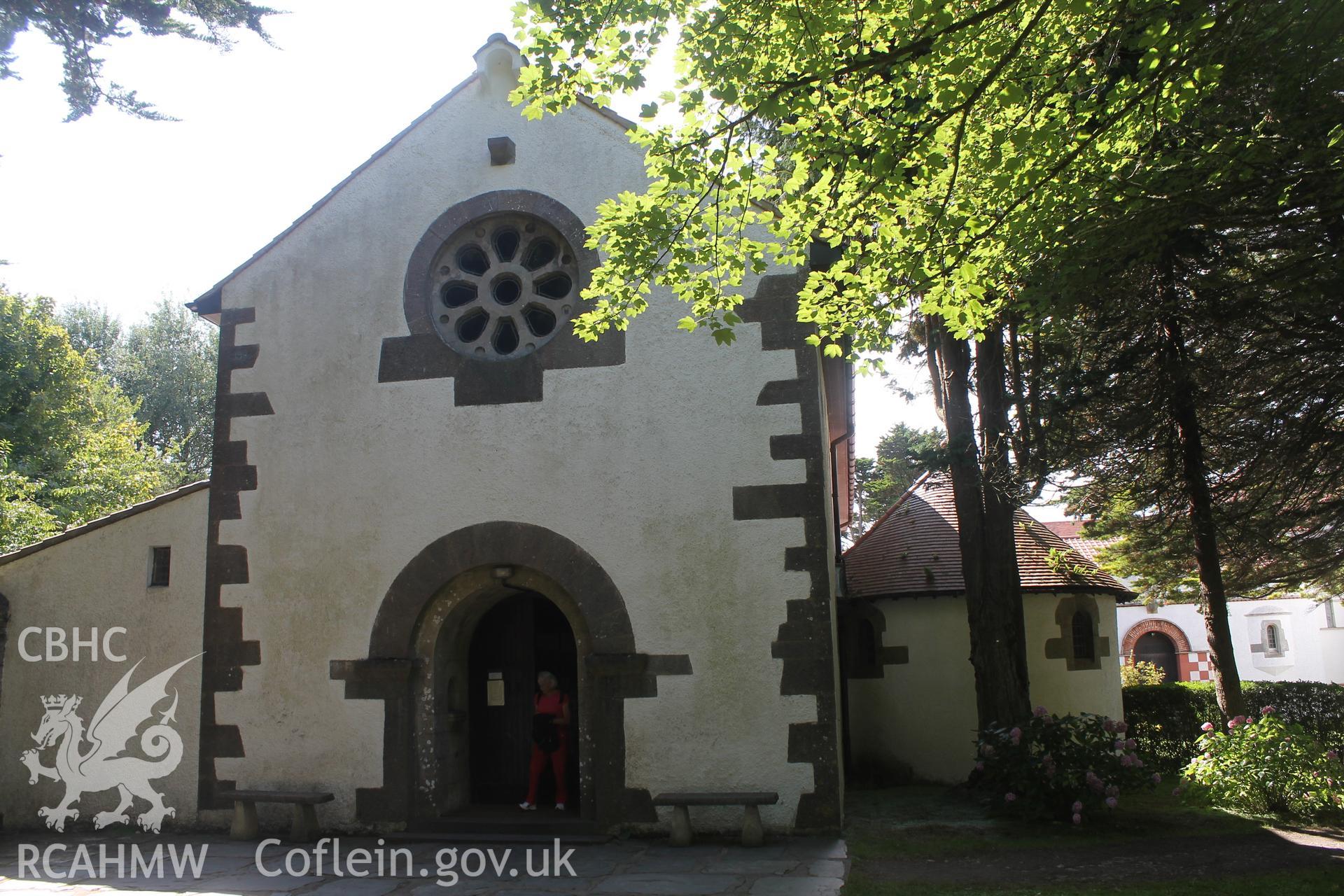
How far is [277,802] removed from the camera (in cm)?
926

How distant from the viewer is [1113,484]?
12.9 metres

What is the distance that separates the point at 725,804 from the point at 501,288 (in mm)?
5656

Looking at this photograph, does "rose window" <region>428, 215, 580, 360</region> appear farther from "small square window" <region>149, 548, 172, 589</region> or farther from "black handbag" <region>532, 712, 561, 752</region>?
"small square window" <region>149, 548, 172, 589</region>

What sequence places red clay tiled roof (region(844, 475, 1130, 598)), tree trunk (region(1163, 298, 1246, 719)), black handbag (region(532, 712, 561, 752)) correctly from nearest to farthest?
black handbag (region(532, 712, 561, 752))
tree trunk (region(1163, 298, 1246, 719))
red clay tiled roof (region(844, 475, 1130, 598))

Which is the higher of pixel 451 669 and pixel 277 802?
pixel 451 669

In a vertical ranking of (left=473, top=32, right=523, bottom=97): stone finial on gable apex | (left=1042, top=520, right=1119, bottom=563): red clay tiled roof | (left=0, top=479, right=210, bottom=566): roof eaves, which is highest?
(left=473, top=32, right=523, bottom=97): stone finial on gable apex

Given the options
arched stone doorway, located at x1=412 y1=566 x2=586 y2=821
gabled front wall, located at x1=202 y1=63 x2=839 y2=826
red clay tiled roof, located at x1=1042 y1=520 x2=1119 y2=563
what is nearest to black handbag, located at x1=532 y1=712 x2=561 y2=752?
arched stone doorway, located at x1=412 y1=566 x2=586 y2=821

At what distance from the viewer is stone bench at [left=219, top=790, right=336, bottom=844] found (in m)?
9.02

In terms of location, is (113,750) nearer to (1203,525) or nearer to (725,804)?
(725,804)

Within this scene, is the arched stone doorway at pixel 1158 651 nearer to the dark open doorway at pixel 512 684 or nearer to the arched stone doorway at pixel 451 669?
the dark open doorway at pixel 512 684

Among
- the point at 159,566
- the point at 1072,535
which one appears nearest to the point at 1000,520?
the point at 159,566

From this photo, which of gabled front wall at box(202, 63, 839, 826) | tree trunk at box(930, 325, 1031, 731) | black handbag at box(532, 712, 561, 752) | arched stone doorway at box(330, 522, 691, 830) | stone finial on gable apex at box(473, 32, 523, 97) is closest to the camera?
gabled front wall at box(202, 63, 839, 826)

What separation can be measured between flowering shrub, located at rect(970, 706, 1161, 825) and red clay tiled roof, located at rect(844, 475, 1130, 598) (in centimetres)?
301

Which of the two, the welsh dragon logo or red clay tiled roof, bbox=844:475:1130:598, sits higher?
red clay tiled roof, bbox=844:475:1130:598
